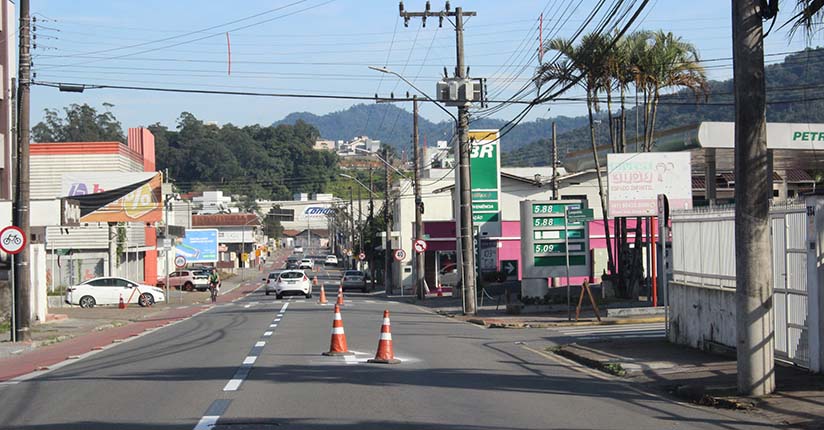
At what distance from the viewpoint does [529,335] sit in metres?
23.4

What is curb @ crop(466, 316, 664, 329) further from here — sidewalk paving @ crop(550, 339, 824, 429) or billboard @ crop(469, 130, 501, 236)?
billboard @ crop(469, 130, 501, 236)

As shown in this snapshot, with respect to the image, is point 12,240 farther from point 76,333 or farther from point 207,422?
point 207,422

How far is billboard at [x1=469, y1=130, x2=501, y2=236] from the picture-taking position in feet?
166

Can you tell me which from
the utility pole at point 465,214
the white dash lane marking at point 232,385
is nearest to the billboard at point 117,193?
the utility pole at point 465,214

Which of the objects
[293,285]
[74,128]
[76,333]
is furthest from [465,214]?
[74,128]

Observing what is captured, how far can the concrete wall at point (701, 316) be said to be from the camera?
15.2 metres

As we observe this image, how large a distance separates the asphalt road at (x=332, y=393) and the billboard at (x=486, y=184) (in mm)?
30105

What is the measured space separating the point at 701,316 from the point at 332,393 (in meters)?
→ 7.43

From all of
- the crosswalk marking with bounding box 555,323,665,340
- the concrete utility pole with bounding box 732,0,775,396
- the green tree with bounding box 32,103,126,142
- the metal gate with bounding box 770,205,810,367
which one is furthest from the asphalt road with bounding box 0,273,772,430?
the green tree with bounding box 32,103,126,142

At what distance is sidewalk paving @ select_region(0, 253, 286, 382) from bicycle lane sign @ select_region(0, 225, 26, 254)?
7.54ft

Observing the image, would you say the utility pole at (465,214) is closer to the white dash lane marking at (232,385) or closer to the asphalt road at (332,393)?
the asphalt road at (332,393)

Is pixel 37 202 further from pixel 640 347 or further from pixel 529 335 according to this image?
pixel 640 347

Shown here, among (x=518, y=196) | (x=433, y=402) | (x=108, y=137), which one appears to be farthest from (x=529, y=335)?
(x=108, y=137)

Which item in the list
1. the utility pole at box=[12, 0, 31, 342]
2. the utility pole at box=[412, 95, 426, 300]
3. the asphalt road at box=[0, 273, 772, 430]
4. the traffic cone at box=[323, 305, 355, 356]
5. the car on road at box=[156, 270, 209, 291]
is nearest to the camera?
the asphalt road at box=[0, 273, 772, 430]
